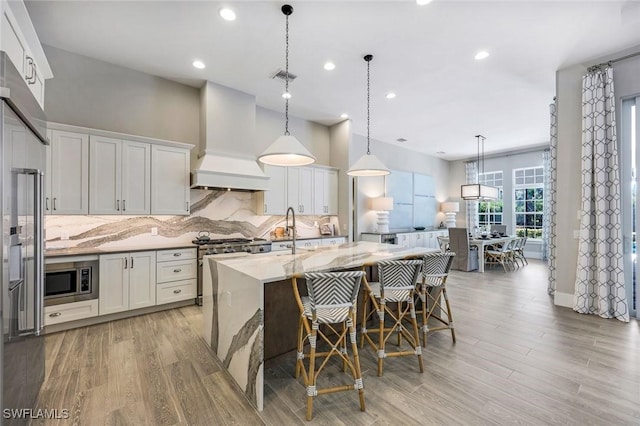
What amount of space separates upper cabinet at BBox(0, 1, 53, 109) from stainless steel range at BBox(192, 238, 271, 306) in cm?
237

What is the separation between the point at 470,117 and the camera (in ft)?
18.6

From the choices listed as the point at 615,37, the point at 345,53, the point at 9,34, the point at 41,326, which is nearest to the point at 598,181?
the point at 615,37

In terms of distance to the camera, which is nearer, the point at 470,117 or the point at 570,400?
the point at 570,400

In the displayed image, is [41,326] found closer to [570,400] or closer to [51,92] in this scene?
[51,92]

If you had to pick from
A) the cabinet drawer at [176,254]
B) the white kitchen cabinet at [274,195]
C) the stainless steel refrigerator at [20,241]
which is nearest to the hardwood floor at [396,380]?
the stainless steel refrigerator at [20,241]

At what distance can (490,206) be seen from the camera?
9.00 meters

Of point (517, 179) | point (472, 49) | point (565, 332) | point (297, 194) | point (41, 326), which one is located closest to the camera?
point (41, 326)

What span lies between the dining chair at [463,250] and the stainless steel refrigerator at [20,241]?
664 centimetres

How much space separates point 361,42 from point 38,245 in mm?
3498

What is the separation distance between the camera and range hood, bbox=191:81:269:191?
13.8 feet

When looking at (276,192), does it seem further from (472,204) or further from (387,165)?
(472,204)

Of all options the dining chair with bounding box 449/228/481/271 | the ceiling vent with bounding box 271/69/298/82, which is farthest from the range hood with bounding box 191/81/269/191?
the dining chair with bounding box 449/228/481/271

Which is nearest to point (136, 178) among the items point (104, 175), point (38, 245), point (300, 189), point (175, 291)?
point (104, 175)

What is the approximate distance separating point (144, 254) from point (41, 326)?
1977 mm
